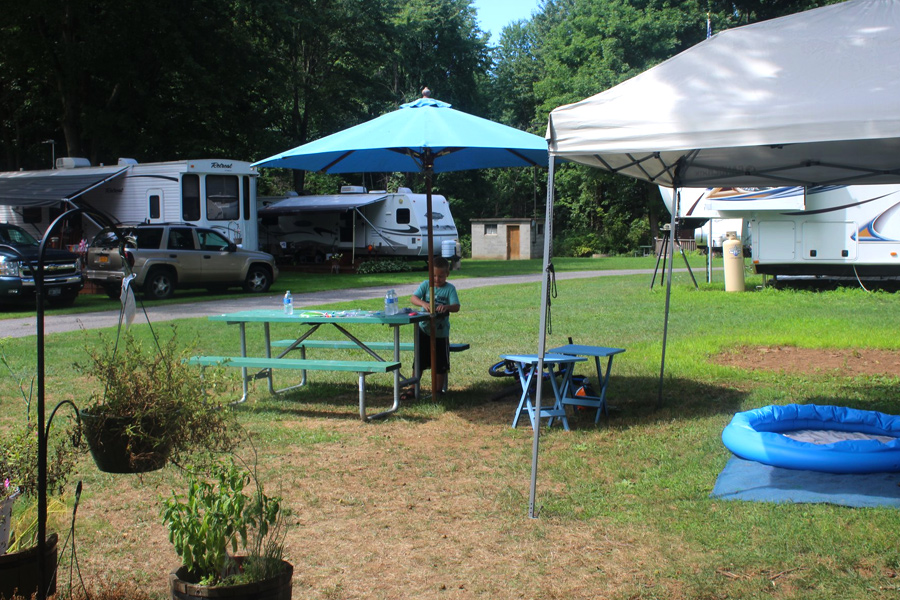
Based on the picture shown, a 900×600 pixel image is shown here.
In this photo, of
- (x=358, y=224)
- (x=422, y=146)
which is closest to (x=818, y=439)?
(x=422, y=146)

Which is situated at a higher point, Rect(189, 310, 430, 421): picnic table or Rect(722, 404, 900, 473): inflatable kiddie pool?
Rect(189, 310, 430, 421): picnic table

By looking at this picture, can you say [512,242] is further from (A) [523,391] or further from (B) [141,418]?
(B) [141,418]

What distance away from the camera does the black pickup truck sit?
1518 cm

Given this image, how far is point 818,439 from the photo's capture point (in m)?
5.67

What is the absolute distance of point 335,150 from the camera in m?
6.57

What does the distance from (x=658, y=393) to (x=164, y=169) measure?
16067 mm

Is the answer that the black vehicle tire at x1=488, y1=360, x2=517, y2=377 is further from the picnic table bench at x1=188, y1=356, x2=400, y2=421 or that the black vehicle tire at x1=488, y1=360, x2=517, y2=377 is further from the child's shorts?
the picnic table bench at x1=188, y1=356, x2=400, y2=421

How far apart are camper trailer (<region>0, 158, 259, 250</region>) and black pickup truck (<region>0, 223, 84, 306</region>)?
9.25ft

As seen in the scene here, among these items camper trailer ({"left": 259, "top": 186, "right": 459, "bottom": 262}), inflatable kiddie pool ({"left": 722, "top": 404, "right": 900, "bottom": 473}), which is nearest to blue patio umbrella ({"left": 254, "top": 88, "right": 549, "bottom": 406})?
inflatable kiddie pool ({"left": 722, "top": 404, "right": 900, "bottom": 473})

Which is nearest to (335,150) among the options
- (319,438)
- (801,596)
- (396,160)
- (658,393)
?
(396,160)

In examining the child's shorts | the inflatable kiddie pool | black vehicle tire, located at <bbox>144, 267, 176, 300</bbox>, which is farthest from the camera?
black vehicle tire, located at <bbox>144, 267, 176, 300</bbox>

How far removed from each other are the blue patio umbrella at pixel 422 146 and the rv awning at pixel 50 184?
43.2ft

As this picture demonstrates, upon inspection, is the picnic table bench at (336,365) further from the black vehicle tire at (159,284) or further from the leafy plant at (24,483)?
the black vehicle tire at (159,284)

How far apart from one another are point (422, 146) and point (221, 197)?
1592cm
